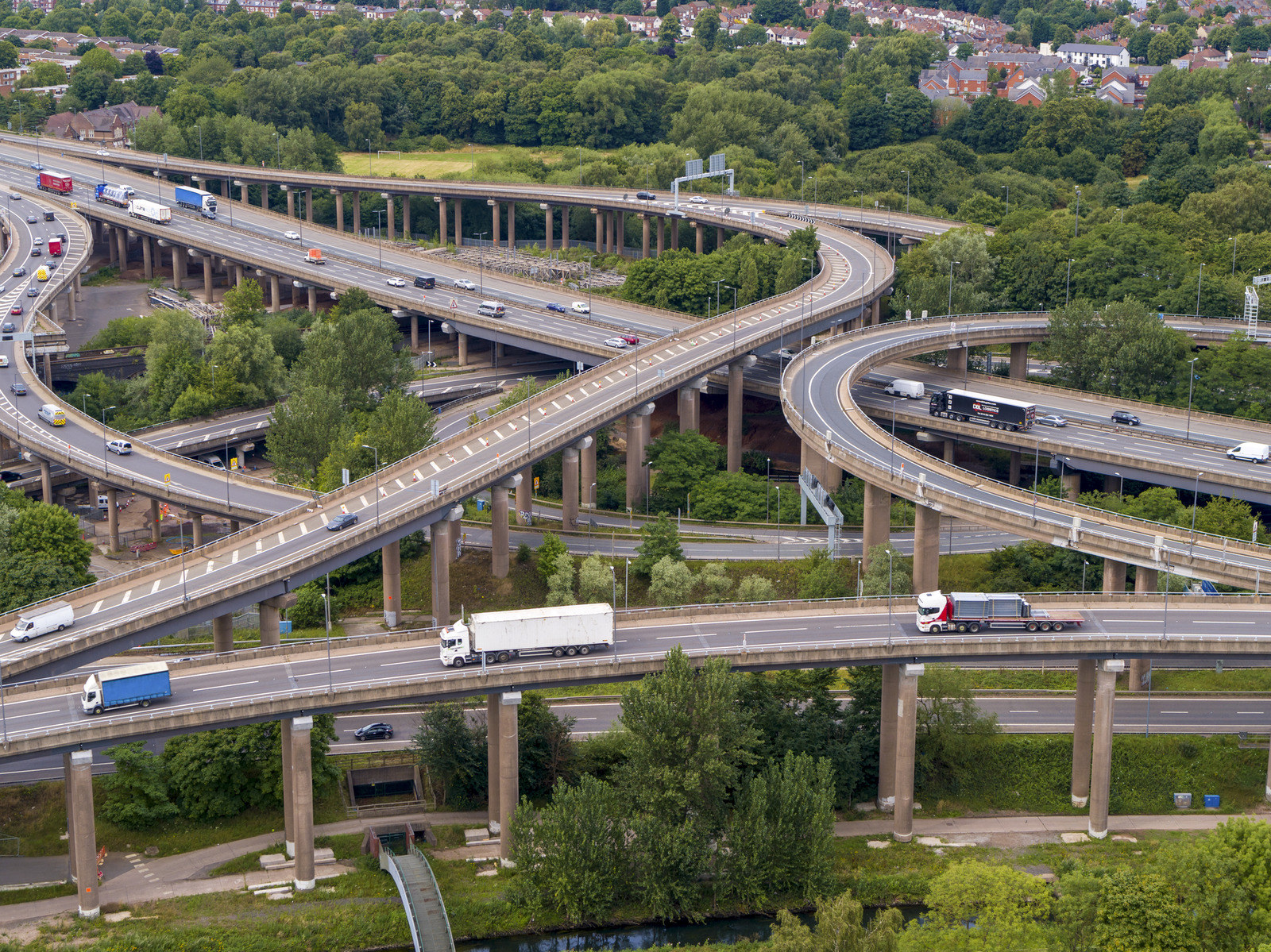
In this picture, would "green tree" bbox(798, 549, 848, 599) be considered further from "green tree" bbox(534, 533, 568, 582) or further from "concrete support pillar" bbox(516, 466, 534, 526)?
"concrete support pillar" bbox(516, 466, 534, 526)

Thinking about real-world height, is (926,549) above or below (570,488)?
below

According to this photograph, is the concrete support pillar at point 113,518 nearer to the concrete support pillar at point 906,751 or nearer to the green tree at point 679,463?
the green tree at point 679,463

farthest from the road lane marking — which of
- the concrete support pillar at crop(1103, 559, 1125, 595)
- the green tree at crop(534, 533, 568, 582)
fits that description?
the concrete support pillar at crop(1103, 559, 1125, 595)

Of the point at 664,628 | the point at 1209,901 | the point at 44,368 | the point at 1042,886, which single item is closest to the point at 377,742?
the point at 664,628

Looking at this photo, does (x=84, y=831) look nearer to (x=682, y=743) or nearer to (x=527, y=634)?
(x=527, y=634)

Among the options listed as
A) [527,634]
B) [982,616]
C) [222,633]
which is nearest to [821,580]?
[982,616]

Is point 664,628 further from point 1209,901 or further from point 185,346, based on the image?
point 185,346
